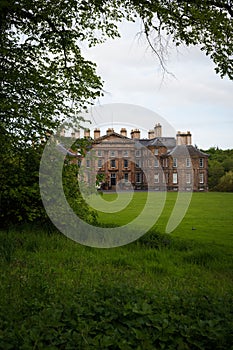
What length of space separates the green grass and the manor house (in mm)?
51850

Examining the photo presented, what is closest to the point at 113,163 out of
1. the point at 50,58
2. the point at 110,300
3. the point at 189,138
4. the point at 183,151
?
the point at 183,151

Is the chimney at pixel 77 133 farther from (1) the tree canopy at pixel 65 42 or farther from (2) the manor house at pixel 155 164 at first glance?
(2) the manor house at pixel 155 164

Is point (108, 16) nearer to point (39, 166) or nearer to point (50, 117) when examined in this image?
point (50, 117)

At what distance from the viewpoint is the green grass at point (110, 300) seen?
3334 mm

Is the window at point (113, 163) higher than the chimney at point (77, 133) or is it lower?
higher

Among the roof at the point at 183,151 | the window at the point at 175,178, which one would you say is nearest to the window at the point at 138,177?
the window at the point at 175,178

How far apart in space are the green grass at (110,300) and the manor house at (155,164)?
5185 centimetres

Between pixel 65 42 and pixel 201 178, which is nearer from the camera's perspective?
pixel 65 42

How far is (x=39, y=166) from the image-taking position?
9.72 m

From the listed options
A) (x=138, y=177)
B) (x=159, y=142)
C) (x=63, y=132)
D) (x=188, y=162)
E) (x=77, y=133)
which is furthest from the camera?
(x=188, y=162)

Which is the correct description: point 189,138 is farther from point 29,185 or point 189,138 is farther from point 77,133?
point 29,185

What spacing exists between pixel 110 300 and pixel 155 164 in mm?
61979

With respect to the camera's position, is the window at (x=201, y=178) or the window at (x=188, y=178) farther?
the window at (x=201, y=178)

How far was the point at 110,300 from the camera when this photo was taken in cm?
414
